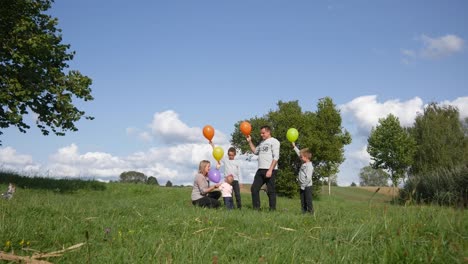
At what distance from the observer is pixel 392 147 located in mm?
52844

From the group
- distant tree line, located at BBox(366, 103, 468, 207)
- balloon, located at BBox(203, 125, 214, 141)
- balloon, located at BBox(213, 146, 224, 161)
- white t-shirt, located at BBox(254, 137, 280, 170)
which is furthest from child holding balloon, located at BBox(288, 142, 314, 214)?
distant tree line, located at BBox(366, 103, 468, 207)

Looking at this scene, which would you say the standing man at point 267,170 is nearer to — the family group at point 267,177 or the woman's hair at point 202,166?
the family group at point 267,177

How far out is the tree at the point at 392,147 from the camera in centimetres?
5241

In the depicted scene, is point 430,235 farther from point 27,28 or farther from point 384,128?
point 384,128

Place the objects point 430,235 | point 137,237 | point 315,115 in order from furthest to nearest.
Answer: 1. point 315,115
2. point 137,237
3. point 430,235

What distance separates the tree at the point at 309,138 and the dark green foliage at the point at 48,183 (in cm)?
2499

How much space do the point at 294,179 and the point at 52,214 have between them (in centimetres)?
3856

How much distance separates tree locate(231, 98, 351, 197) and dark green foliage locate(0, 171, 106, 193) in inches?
984

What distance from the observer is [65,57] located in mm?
19438

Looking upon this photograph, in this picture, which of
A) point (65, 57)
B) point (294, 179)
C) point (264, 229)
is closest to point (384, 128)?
point (294, 179)

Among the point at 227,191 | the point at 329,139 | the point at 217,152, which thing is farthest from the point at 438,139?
the point at 227,191

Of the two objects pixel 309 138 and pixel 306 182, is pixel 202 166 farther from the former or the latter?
pixel 309 138

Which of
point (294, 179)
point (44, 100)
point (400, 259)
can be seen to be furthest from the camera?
point (294, 179)

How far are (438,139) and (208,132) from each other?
4787 cm
